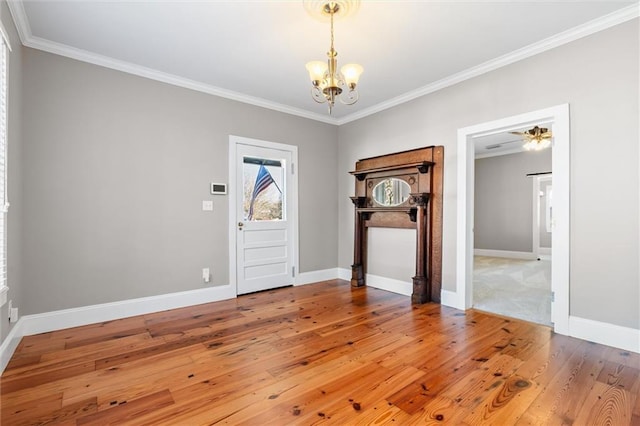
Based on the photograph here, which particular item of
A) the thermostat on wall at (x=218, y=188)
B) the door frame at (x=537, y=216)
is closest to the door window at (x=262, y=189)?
the thermostat on wall at (x=218, y=188)

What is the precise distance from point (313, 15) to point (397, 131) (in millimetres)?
2267

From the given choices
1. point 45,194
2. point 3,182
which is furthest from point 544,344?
point 45,194

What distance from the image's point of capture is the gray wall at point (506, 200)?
7547 mm

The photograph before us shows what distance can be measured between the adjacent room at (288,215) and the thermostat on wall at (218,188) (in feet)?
0.09

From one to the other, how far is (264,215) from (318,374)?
266cm

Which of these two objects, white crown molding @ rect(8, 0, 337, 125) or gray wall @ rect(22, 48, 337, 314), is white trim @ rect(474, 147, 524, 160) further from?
gray wall @ rect(22, 48, 337, 314)

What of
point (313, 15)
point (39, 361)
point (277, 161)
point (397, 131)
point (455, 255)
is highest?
point (313, 15)

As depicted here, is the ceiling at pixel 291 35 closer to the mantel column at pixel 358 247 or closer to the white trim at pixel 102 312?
the mantel column at pixel 358 247

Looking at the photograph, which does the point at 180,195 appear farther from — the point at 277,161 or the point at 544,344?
the point at 544,344

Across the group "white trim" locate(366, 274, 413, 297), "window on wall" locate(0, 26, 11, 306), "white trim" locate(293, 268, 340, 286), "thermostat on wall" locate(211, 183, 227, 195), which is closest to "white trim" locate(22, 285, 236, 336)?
"window on wall" locate(0, 26, 11, 306)

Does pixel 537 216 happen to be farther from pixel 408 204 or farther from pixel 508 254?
pixel 408 204

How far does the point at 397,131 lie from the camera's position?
4324 millimetres

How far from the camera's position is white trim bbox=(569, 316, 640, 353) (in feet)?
8.05

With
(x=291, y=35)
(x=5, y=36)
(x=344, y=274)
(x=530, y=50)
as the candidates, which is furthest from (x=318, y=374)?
(x=530, y=50)
